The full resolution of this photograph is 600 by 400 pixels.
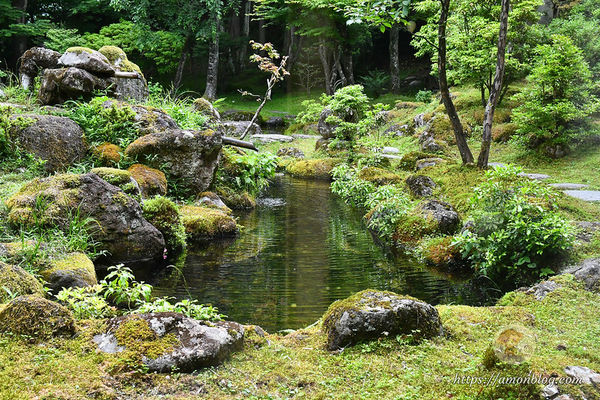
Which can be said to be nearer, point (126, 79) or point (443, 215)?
point (443, 215)

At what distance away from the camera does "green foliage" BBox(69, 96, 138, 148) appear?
34.9ft

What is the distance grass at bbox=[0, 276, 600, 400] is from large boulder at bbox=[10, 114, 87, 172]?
6.79 metres

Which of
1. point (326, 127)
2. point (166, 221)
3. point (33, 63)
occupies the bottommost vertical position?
point (166, 221)

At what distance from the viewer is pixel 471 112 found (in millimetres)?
19109

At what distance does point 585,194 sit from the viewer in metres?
9.83

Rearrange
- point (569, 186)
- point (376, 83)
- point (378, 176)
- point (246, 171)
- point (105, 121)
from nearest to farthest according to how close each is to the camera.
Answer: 1. point (569, 186)
2. point (105, 121)
3. point (246, 171)
4. point (378, 176)
5. point (376, 83)

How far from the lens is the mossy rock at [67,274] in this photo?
17.7 feet

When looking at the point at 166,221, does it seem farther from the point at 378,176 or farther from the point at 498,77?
the point at 498,77

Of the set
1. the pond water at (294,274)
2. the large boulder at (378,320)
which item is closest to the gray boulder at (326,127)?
the pond water at (294,274)

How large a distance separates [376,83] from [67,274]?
104ft

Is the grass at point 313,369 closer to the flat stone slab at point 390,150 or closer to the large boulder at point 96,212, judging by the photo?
the large boulder at point 96,212


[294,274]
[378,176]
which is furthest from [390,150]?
[294,274]

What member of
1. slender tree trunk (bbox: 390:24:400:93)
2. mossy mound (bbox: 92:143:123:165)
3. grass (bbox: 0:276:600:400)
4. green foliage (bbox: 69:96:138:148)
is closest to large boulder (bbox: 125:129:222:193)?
mossy mound (bbox: 92:143:123:165)

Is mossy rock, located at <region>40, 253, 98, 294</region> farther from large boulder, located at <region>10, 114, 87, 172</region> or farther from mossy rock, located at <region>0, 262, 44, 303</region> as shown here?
large boulder, located at <region>10, 114, 87, 172</region>
